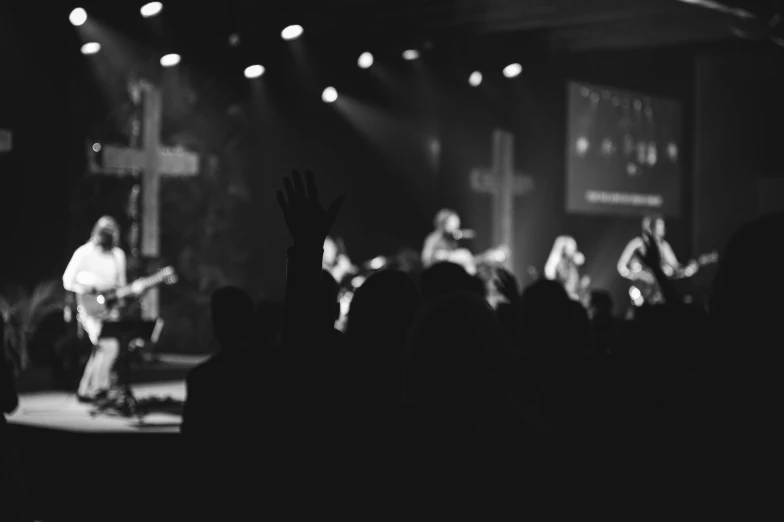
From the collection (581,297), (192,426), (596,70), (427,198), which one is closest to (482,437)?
(192,426)

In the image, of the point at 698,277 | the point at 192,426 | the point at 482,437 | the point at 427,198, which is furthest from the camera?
the point at 427,198

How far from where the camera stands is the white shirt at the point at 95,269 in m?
8.12

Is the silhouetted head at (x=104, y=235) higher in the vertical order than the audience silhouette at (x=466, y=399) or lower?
higher

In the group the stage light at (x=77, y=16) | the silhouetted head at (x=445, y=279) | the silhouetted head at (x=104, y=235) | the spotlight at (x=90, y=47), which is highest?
the stage light at (x=77, y=16)

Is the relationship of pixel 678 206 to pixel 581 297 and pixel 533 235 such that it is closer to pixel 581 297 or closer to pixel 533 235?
pixel 533 235

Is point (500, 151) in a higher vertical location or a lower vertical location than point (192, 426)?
higher

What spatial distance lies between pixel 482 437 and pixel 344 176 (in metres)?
13.2

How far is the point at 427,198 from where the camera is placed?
628 inches

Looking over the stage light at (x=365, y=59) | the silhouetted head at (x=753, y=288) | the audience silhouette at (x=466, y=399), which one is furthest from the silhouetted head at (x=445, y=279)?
the stage light at (x=365, y=59)

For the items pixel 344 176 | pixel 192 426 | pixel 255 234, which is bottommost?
pixel 192 426

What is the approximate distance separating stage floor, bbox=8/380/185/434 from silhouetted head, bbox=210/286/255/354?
3.06 metres

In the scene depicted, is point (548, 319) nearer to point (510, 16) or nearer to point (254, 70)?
point (254, 70)

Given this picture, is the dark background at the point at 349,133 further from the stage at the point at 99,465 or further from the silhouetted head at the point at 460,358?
the silhouetted head at the point at 460,358

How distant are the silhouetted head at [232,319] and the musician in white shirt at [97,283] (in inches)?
199
